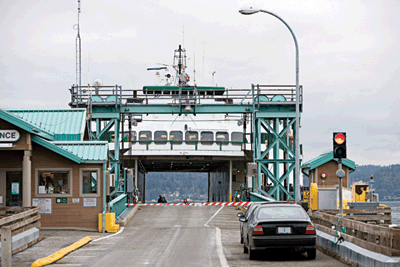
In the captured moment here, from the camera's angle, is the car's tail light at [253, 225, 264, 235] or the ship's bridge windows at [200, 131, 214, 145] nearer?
the car's tail light at [253, 225, 264, 235]

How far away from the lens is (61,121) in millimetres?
28156

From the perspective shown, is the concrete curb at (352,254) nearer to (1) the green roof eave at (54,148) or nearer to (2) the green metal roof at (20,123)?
(1) the green roof eave at (54,148)

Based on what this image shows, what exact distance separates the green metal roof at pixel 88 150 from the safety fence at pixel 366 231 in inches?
358

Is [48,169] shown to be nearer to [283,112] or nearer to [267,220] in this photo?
[267,220]

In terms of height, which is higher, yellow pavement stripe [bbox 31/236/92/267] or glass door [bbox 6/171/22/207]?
glass door [bbox 6/171/22/207]

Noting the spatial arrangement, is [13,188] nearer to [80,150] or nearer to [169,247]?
[80,150]

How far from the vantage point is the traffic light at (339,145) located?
14758 millimetres

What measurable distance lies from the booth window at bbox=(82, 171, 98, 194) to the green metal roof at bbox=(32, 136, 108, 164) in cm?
58

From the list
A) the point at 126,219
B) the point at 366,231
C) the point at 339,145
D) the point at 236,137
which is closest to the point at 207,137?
the point at 236,137

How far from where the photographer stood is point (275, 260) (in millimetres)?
14078

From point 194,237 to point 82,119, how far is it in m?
10.6

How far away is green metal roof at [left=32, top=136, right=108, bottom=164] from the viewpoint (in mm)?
22094

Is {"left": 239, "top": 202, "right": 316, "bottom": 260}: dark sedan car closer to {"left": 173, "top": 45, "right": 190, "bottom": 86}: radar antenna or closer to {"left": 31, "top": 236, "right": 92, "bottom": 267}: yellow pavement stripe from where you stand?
{"left": 31, "top": 236, "right": 92, "bottom": 267}: yellow pavement stripe

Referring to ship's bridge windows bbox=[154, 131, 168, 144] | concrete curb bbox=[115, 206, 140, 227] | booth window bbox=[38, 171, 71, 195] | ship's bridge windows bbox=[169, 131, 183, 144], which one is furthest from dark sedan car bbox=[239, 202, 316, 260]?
ship's bridge windows bbox=[169, 131, 183, 144]
